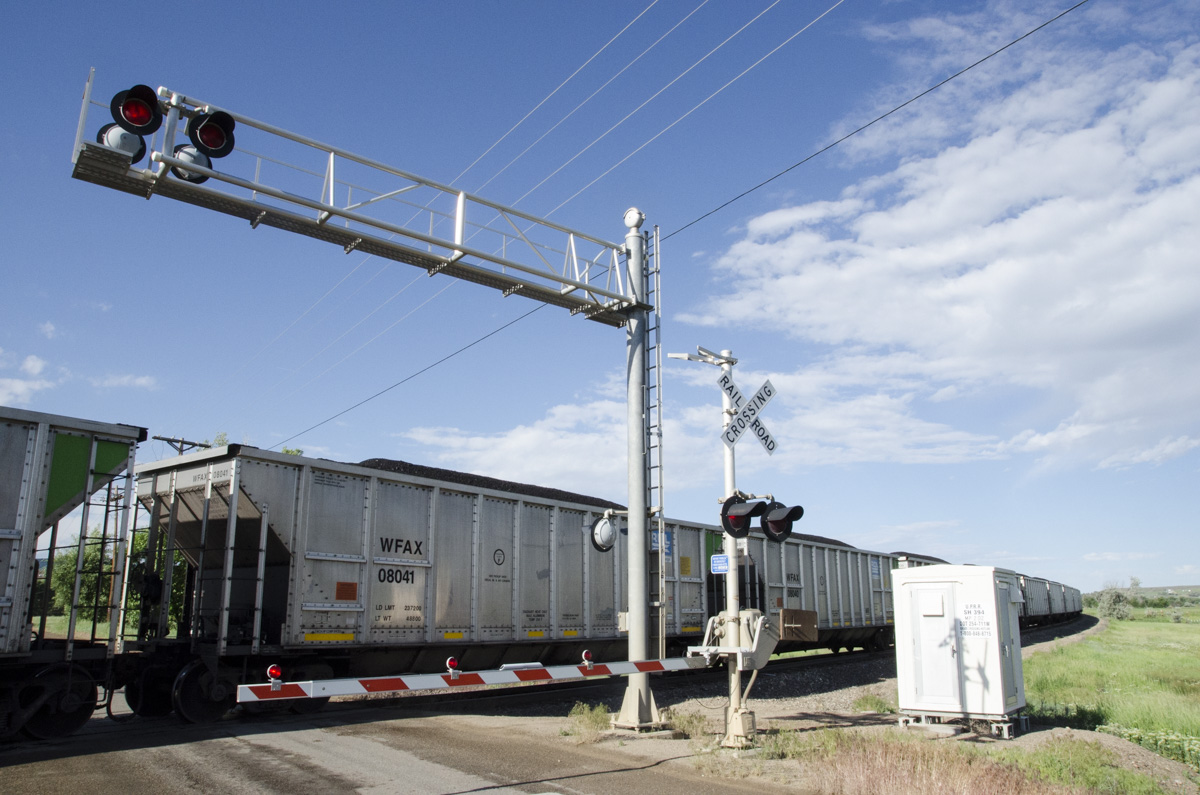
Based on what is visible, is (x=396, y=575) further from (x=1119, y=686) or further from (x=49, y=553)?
(x=1119, y=686)

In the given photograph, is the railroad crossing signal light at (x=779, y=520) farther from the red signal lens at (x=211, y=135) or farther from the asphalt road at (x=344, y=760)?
the red signal lens at (x=211, y=135)

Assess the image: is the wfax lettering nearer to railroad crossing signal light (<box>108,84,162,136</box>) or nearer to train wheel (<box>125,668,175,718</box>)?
train wheel (<box>125,668,175,718</box>)

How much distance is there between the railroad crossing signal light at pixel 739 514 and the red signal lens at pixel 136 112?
7.41 m

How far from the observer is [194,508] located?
41.4ft

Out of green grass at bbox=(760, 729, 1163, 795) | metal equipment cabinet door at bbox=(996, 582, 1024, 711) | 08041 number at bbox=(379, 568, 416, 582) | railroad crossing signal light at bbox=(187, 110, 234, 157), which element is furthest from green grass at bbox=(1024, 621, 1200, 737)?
railroad crossing signal light at bbox=(187, 110, 234, 157)

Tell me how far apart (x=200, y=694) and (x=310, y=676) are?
4.75 feet

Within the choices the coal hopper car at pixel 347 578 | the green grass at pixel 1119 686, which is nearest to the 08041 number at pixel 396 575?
the coal hopper car at pixel 347 578

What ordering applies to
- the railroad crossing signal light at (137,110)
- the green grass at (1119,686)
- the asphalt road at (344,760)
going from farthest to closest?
1. the green grass at (1119,686)
2. the railroad crossing signal light at (137,110)
3. the asphalt road at (344,760)

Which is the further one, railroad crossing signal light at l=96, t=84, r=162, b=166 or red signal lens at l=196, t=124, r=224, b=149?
red signal lens at l=196, t=124, r=224, b=149

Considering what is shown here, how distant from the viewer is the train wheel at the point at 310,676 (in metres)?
11.7

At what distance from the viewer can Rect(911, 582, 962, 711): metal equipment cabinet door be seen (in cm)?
1059

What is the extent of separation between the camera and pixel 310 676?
11.7m

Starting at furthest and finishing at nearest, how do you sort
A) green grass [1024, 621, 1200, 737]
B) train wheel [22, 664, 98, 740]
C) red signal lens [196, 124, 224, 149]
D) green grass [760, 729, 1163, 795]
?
green grass [1024, 621, 1200, 737] < train wheel [22, 664, 98, 740] < red signal lens [196, 124, 224, 149] < green grass [760, 729, 1163, 795]

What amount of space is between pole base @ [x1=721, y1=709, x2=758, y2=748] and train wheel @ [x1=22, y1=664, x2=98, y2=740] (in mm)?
7806
